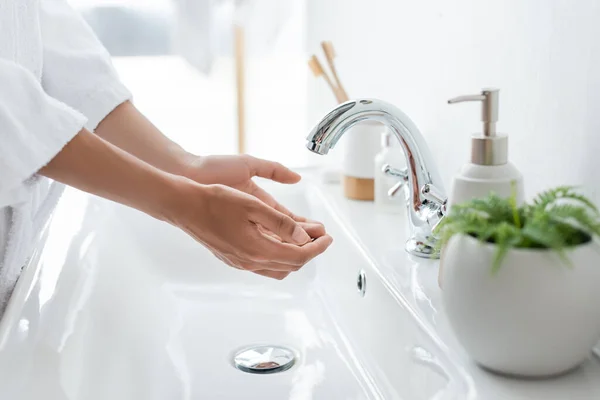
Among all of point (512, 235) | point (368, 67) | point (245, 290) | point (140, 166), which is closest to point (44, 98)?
point (140, 166)

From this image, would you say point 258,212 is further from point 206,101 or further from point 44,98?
point 206,101

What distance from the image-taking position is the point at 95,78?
2.72ft

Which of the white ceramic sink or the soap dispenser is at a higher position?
the soap dispenser

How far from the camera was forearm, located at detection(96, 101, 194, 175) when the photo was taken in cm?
84

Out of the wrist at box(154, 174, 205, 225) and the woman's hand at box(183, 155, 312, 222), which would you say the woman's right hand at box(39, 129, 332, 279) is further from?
the woman's hand at box(183, 155, 312, 222)

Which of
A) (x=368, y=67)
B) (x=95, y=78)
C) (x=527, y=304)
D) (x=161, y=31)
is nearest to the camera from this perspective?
(x=527, y=304)

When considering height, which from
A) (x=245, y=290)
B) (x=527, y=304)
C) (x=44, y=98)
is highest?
(x=44, y=98)

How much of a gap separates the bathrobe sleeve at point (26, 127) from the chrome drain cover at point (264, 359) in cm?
33

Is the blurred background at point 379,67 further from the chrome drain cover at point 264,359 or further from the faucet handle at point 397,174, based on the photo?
the chrome drain cover at point 264,359

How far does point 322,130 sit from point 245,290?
0.36 metres

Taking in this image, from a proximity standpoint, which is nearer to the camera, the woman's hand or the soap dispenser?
the soap dispenser

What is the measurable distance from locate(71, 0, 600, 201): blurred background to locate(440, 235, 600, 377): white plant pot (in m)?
0.15

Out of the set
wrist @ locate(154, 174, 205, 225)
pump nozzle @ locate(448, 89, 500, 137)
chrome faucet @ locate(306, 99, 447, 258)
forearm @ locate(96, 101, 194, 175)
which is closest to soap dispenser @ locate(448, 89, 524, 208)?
pump nozzle @ locate(448, 89, 500, 137)

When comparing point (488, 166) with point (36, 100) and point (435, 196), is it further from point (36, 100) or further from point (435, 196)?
point (36, 100)
